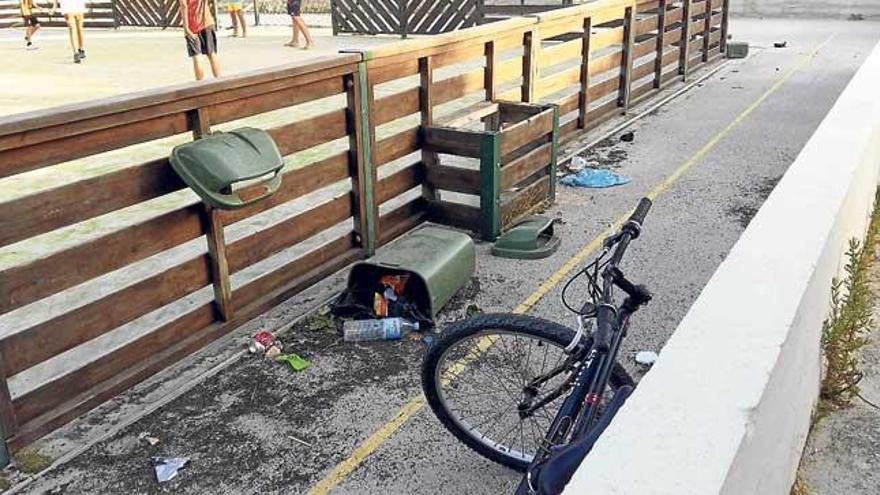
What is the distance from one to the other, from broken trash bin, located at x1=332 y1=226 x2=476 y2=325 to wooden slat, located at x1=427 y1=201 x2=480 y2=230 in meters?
1.03

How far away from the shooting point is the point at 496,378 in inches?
146

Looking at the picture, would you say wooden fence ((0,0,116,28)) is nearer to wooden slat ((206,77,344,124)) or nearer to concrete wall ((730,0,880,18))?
concrete wall ((730,0,880,18))

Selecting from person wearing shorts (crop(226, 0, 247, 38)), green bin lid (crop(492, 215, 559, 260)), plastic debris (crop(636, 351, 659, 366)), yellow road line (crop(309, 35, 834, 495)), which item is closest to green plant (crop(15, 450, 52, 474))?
yellow road line (crop(309, 35, 834, 495))

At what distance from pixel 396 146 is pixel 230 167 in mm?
1965

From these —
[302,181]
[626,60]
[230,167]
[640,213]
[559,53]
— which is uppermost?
[640,213]

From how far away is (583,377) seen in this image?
266 centimetres

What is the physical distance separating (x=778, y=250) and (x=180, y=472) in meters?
2.48

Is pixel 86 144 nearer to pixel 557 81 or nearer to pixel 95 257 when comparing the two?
pixel 95 257

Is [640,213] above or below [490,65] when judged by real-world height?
above

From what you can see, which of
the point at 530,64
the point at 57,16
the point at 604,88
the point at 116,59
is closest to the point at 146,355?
the point at 530,64

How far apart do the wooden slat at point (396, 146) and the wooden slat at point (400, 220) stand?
1.34ft

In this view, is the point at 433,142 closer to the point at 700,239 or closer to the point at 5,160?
the point at 700,239

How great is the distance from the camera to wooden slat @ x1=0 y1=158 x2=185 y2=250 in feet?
11.6

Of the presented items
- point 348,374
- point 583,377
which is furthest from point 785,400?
point 348,374
